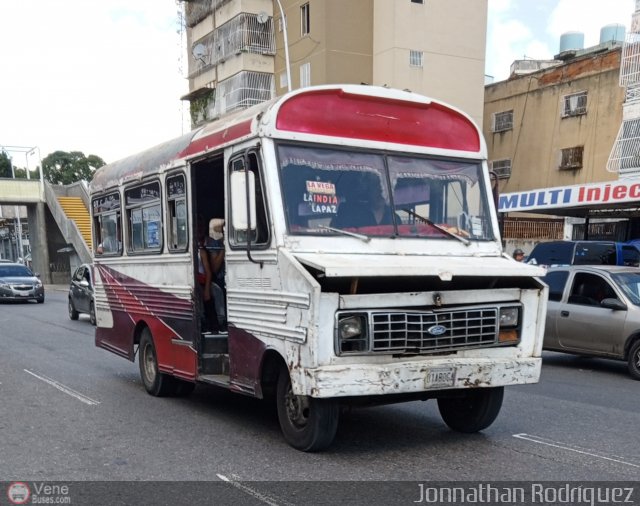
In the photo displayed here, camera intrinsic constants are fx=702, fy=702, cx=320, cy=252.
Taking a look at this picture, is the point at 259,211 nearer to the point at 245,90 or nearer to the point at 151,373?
the point at 151,373

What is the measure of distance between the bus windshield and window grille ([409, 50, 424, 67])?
3077 centimetres

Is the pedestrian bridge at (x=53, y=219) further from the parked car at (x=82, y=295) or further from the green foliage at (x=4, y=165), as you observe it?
the green foliage at (x=4, y=165)

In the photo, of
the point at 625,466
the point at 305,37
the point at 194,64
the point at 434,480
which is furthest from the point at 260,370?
the point at 194,64

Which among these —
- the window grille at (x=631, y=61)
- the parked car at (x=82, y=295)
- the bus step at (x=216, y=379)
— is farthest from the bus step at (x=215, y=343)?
the window grille at (x=631, y=61)

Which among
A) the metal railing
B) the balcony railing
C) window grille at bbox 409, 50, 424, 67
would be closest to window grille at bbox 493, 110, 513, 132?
window grille at bbox 409, 50, 424, 67

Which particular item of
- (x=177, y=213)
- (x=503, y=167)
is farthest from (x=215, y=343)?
(x=503, y=167)

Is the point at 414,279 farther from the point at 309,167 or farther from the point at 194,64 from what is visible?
the point at 194,64

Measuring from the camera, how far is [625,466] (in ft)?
18.8

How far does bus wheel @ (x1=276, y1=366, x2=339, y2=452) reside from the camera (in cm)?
577

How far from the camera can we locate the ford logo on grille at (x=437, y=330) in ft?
18.7

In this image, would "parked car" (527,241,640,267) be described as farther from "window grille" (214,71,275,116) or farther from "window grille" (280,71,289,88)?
"window grille" (214,71,275,116)

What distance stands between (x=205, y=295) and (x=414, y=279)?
309 centimetres

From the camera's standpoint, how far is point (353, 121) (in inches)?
257

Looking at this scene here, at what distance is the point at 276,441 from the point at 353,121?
3062 mm
